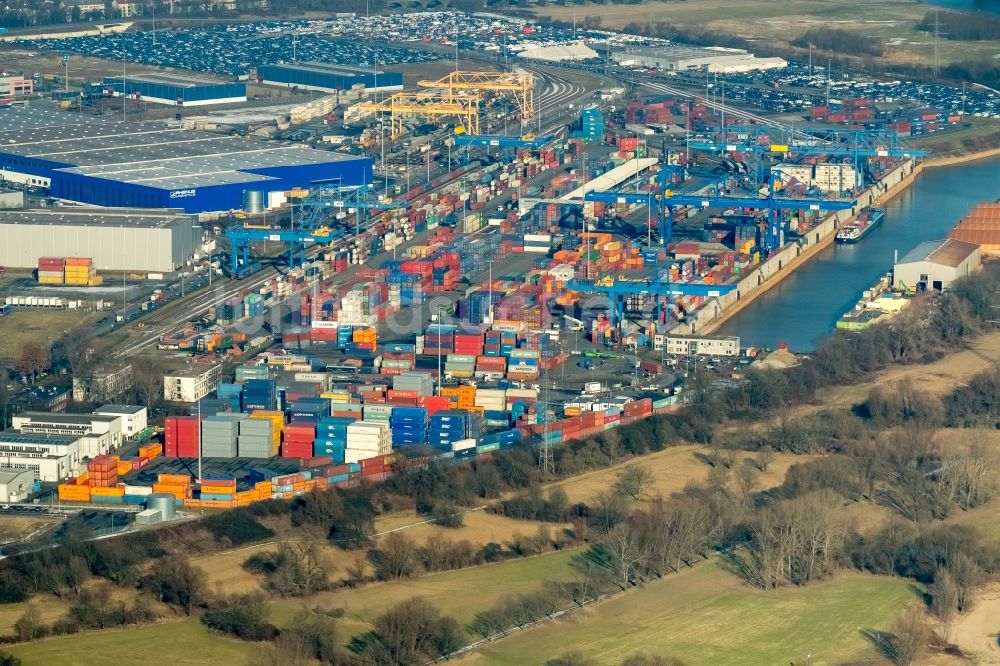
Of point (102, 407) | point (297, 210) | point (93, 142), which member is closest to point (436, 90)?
point (93, 142)

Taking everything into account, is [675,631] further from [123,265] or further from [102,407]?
[123,265]

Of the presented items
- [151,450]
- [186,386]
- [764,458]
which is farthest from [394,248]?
[764,458]

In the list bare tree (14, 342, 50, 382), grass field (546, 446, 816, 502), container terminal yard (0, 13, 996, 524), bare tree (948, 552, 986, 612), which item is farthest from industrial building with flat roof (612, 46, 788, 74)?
bare tree (948, 552, 986, 612)

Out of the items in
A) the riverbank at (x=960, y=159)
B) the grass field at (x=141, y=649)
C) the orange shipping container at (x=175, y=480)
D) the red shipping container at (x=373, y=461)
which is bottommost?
the grass field at (x=141, y=649)

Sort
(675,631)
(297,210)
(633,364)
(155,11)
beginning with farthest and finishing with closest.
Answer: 1. (155,11)
2. (297,210)
3. (633,364)
4. (675,631)

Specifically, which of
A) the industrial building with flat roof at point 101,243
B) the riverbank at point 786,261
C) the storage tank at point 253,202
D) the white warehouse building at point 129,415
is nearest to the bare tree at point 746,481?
the riverbank at point 786,261

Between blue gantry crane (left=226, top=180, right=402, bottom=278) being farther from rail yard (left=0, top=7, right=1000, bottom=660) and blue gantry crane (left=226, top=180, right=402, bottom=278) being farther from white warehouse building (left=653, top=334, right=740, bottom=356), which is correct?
white warehouse building (left=653, top=334, right=740, bottom=356)

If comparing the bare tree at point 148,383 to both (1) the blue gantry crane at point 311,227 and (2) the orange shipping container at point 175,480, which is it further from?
(1) the blue gantry crane at point 311,227
